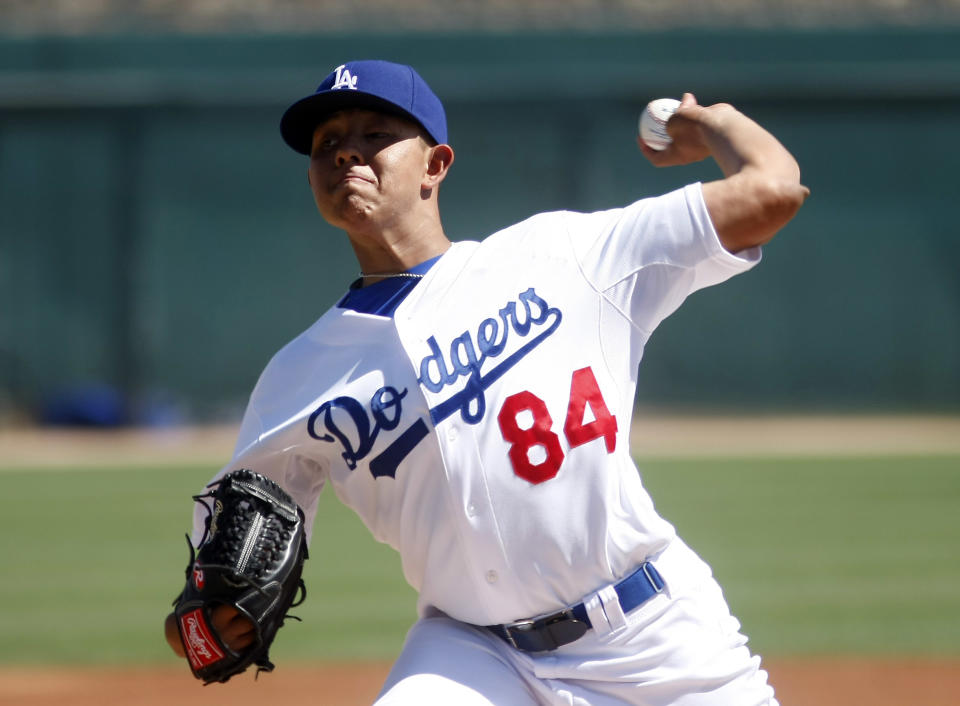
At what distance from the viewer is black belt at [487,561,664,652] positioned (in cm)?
247

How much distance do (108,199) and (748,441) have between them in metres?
8.56

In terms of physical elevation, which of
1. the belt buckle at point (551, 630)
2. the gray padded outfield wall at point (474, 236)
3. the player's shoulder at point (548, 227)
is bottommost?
the belt buckle at point (551, 630)

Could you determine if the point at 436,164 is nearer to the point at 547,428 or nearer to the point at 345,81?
the point at 345,81

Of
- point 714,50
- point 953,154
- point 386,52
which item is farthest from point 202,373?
point 953,154

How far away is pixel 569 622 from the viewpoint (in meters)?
2.46

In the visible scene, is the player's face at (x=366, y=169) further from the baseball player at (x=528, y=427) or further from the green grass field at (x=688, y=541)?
the green grass field at (x=688, y=541)


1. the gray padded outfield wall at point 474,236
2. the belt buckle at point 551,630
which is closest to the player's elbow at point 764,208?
the belt buckle at point 551,630

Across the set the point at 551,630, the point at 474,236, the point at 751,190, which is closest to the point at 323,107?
the point at 751,190

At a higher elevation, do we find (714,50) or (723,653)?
(714,50)

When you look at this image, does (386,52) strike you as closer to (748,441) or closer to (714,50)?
(714,50)

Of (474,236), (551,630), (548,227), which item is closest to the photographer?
(551,630)

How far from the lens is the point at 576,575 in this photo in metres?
2.47

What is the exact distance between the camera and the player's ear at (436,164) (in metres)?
2.81

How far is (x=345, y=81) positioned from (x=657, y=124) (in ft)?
2.12
